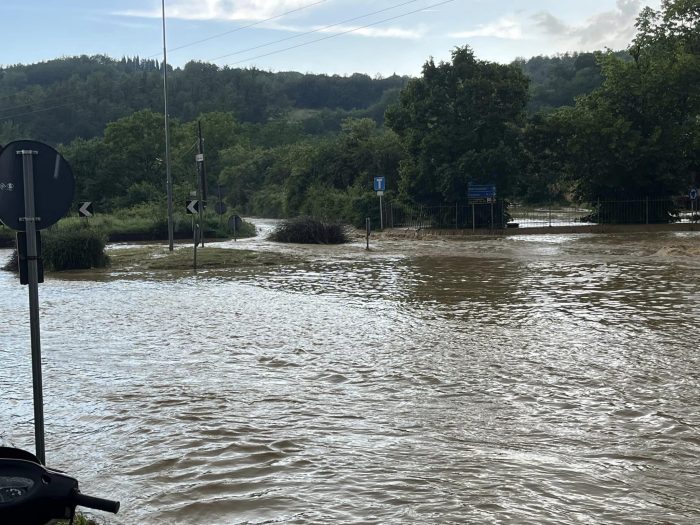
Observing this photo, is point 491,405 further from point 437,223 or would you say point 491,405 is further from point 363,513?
point 437,223

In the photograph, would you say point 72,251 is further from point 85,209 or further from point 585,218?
point 585,218

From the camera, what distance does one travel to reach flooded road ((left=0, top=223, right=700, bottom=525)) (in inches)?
208

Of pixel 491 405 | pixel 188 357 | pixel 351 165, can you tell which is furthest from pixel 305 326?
pixel 351 165

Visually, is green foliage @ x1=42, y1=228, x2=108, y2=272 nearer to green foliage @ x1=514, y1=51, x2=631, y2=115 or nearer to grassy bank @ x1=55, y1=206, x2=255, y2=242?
grassy bank @ x1=55, y1=206, x2=255, y2=242

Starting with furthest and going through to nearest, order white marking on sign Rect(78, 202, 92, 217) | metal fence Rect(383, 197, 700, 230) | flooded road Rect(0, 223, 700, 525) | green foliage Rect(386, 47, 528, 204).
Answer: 1. metal fence Rect(383, 197, 700, 230)
2. green foliage Rect(386, 47, 528, 204)
3. white marking on sign Rect(78, 202, 92, 217)
4. flooded road Rect(0, 223, 700, 525)

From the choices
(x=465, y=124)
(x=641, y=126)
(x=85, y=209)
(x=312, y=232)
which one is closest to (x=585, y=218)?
(x=641, y=126)

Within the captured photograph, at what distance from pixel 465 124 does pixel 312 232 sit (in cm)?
1164

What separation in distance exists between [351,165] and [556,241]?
2938cm

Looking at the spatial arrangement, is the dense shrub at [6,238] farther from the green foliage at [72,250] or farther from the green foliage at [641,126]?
the green foliage at [641,126]

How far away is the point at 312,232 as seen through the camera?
39906 mm

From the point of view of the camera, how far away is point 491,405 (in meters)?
7.52

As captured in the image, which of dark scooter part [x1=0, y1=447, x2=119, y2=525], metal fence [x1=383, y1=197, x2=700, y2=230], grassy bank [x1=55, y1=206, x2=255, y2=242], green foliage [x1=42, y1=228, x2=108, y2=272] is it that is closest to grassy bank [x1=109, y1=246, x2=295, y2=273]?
green foliage [x1=42, y1=228, x2=108, y2=272]

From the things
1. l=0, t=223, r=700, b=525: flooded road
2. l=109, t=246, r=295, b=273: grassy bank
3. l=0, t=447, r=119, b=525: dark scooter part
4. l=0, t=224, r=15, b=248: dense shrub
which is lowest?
l=0, t=223, r=700, b=525: flooded road

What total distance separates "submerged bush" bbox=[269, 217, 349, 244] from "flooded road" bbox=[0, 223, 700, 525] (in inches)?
907
